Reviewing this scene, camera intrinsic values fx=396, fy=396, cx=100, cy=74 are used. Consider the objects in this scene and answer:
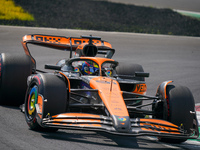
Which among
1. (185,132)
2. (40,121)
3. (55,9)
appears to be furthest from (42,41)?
(55,9)

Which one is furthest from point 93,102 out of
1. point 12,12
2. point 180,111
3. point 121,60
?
point 12,12

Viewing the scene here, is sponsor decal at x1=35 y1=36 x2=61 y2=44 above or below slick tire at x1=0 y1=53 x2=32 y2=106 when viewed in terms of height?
above

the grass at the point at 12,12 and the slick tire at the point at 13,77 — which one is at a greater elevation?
the grass at the point at 12,12

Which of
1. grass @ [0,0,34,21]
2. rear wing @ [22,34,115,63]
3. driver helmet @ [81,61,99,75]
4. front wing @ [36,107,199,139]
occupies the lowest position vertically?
front wing @ [36,107,199,139]

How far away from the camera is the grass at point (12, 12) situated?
17.6 m

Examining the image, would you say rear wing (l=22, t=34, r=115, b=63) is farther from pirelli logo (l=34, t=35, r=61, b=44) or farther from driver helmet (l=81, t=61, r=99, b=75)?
driver helmet (l=81, t=61, r=99, b=75)

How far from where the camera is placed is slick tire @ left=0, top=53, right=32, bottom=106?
8.25 meters

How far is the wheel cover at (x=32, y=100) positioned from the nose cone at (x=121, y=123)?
1527mm

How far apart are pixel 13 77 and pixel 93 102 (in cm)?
214

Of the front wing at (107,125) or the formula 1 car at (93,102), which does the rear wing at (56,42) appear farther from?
the front wing at (107,125)

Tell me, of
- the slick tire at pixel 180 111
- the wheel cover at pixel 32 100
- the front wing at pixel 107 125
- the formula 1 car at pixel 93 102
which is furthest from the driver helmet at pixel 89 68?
the front wing at pixel 107 125

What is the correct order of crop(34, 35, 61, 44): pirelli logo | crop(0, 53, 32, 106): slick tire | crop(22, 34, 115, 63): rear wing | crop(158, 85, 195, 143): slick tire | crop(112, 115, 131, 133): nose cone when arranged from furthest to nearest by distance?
crop(34, 35, 61, 44): pirelli logo < crop(22, 34, 115, 63): rear wing < crop(0, 53, 32, 106): slick tire < crop(158, 85, 195, 143): slick tire < crop(112, 115, 131, 133): nose cone

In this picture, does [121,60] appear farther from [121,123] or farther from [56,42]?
[121,123]

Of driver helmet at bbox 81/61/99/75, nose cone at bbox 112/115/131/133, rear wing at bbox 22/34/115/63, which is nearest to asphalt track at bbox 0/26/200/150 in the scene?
nose cone at bbox 112/115/131/133
